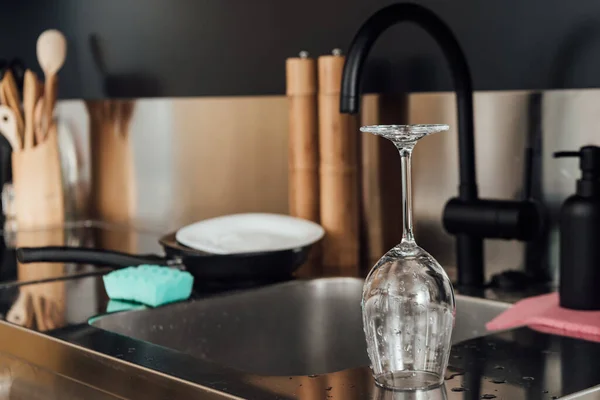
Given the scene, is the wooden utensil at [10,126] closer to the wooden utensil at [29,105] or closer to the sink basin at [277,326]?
the wooden utensil at [29,105]

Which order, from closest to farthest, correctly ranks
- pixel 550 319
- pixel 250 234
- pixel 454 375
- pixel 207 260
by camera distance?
pixel 454 375 < pixel 550 319 < pixel 207 260 < pixel 250 234

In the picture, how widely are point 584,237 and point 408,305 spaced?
47 cm

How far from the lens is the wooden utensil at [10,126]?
7.72ft

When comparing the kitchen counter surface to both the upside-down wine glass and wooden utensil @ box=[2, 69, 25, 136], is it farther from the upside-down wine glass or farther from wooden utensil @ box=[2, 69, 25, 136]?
wooden utensil @ box=[2, 69, 25, 136]

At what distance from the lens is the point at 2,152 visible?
2756 millimetres

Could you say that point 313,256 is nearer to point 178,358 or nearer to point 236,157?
point 236,157

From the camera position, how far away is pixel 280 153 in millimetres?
2002

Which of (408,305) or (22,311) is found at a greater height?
(408,305)

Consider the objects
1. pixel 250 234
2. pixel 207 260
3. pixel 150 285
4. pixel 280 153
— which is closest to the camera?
pixel 150 285

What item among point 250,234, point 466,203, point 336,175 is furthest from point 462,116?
point 250,234

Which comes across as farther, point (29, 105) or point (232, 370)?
point (29, 105)

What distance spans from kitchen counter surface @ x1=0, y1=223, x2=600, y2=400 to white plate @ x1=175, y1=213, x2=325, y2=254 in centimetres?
19

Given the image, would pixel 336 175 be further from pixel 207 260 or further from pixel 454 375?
pixel 454 375

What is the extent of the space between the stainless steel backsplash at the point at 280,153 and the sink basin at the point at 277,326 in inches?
7.7
